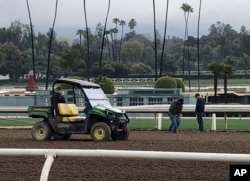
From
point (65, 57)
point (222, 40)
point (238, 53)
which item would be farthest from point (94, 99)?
point (222, 40)

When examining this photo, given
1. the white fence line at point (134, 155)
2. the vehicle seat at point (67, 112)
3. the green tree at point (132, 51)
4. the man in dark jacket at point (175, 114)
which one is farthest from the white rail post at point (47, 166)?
the green tree at point (132, 51)

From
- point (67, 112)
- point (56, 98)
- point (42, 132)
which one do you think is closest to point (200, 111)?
point (67, 112)

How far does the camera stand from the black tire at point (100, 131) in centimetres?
1877

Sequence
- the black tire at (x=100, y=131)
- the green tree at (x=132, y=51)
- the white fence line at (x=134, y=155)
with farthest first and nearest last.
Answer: the green tree at (x=132, y=51) → the black tire at (x=100, y=131) → the white fence line at (x=134, y=155)

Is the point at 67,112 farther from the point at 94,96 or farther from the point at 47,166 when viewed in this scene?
the point at 47,166

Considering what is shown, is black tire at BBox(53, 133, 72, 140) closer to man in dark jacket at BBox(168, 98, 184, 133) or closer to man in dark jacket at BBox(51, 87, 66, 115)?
man in dark jacket at BBox(51, 87, 66, 115)

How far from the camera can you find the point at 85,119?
62.7 feet

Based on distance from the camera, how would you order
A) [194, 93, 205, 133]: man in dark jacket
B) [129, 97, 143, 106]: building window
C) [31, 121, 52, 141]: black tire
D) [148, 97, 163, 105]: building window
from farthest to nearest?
[129, 97, 143, 106]: building window
[148, 97, 163, 105]: building window
[194, 93, 205, 133]: man in dark jacket
[31, 121, 52, 141]: black tire

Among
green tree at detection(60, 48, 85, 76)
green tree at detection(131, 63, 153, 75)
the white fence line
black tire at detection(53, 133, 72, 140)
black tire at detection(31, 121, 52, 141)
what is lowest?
black tire at detection(53, 133, 72, 140)

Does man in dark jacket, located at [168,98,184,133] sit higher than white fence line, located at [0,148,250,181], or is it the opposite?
white fence line, located at [0,148,250,181]

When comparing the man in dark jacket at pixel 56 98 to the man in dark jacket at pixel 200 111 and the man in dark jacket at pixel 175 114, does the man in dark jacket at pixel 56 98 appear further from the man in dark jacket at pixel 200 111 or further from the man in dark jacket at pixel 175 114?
the man in dark jacket at pixel 200 111

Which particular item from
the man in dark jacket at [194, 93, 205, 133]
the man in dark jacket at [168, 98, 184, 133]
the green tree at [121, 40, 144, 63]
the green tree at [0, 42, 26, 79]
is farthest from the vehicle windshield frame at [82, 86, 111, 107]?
the green tree at [121, 40, 144, 63]

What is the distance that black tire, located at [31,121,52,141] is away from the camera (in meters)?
19.3

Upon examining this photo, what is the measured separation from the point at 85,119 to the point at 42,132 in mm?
1357
